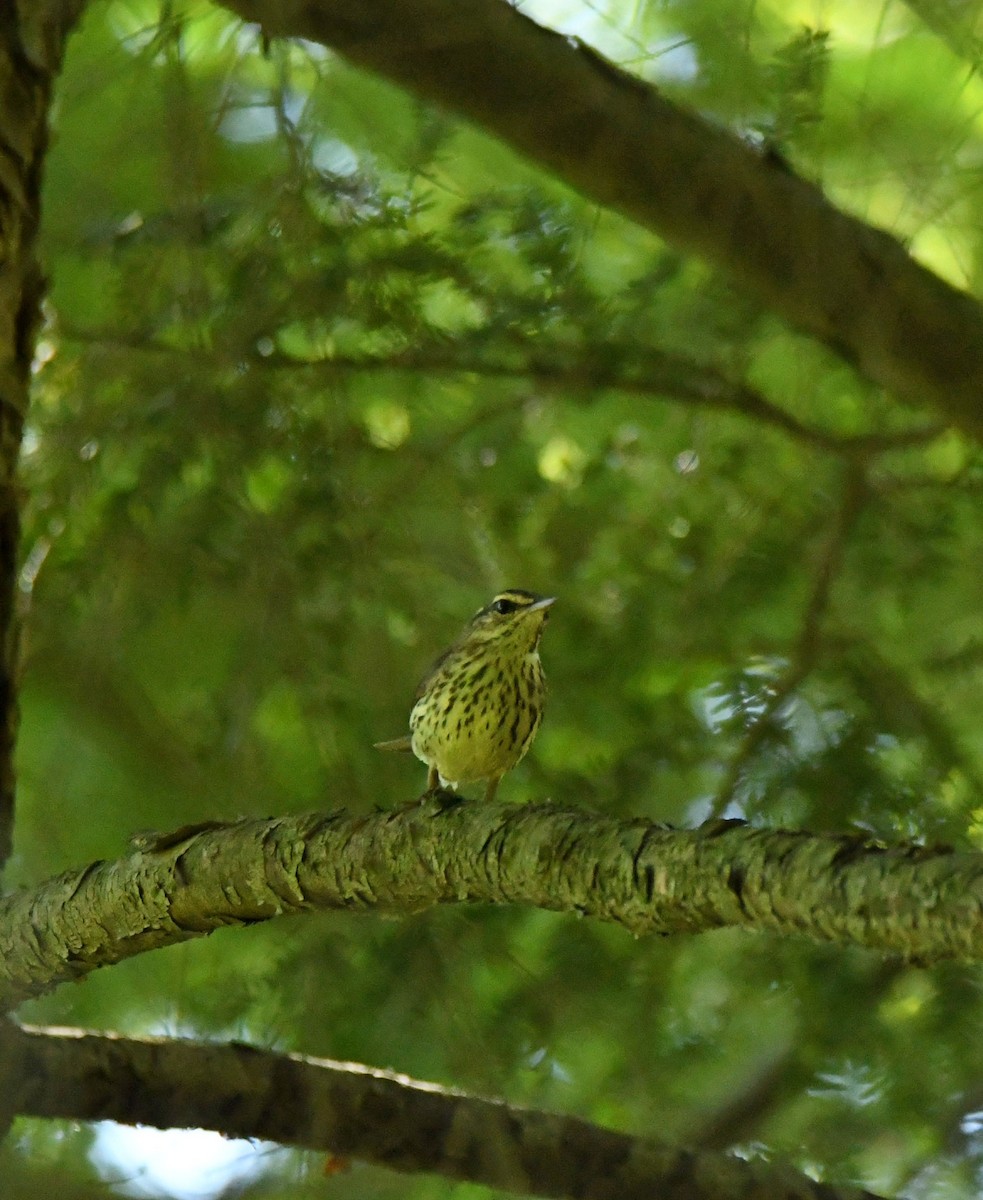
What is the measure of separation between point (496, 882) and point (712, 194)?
5.24 ft

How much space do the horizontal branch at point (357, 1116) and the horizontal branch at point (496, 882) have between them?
0.70 ft

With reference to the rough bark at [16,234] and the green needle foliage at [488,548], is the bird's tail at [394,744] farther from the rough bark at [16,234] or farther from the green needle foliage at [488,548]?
the rough bark at [16,234]

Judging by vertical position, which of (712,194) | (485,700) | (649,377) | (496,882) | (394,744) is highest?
(712,194)

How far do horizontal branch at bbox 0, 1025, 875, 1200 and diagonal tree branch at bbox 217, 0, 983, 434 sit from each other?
5.27 ft

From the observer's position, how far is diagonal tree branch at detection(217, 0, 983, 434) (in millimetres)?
3178

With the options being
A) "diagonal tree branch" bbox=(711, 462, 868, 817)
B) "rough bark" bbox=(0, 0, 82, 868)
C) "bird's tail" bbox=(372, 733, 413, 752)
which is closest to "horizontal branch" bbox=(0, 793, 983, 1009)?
"rough bark" bbox=(0, 0, 82, 868)

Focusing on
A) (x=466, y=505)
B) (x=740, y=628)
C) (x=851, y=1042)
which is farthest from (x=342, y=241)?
(x=851, y=1042)

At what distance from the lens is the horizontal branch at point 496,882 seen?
1641 mm

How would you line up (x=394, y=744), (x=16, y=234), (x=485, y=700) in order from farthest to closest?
(x=485, y=700), (x=394, y=744), (x=16, y=234)

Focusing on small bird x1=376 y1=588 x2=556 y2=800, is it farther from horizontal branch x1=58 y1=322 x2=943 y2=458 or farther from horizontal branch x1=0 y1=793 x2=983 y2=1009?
horizontal branch x1=0 y1=793 x2=983 y2=1009

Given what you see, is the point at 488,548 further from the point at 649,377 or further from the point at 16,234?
the point at 16,234

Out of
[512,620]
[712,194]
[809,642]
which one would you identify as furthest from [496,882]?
[512,620]

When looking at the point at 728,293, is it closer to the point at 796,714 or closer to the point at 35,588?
the point at 796,714

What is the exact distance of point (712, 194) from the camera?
129 inches
